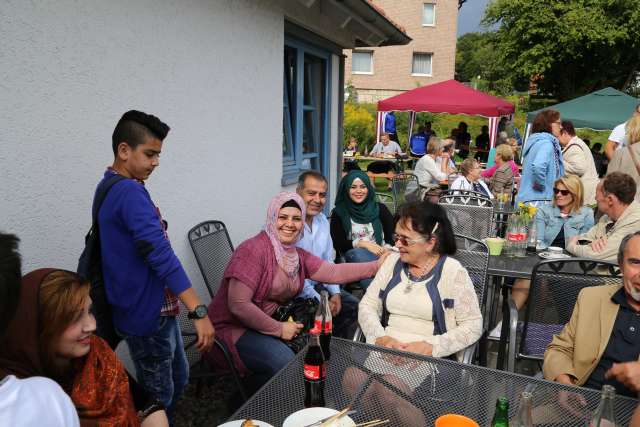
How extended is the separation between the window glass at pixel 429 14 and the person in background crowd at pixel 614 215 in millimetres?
26461

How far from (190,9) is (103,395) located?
2689mm

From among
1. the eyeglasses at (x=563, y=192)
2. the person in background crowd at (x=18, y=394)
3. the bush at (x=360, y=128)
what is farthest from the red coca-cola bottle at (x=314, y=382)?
the bush at (x=360, y=128)

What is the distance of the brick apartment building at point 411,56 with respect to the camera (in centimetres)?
2712

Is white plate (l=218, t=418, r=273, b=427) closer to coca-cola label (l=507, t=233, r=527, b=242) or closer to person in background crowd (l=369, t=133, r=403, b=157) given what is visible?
coca-cola label (l=507, t=233, r=527, b=242)

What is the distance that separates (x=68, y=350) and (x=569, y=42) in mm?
32619

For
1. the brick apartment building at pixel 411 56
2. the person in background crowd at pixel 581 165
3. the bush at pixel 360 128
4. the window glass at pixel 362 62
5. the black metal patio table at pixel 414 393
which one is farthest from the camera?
the window glass at pixel 362 62

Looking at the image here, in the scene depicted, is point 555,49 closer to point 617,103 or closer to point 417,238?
point 617,103

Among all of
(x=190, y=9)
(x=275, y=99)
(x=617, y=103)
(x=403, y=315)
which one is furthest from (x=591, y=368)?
(x=617, y=103)

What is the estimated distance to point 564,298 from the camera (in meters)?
2.71

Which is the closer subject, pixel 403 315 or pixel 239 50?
pixel 403 315

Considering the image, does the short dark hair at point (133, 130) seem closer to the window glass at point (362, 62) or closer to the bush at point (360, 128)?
the bush at point (360, 128)

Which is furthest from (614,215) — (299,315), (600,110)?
(600,110)

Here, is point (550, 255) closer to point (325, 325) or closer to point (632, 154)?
point (632, 154)

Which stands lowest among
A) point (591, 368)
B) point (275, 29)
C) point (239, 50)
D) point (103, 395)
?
point (591, 368)
